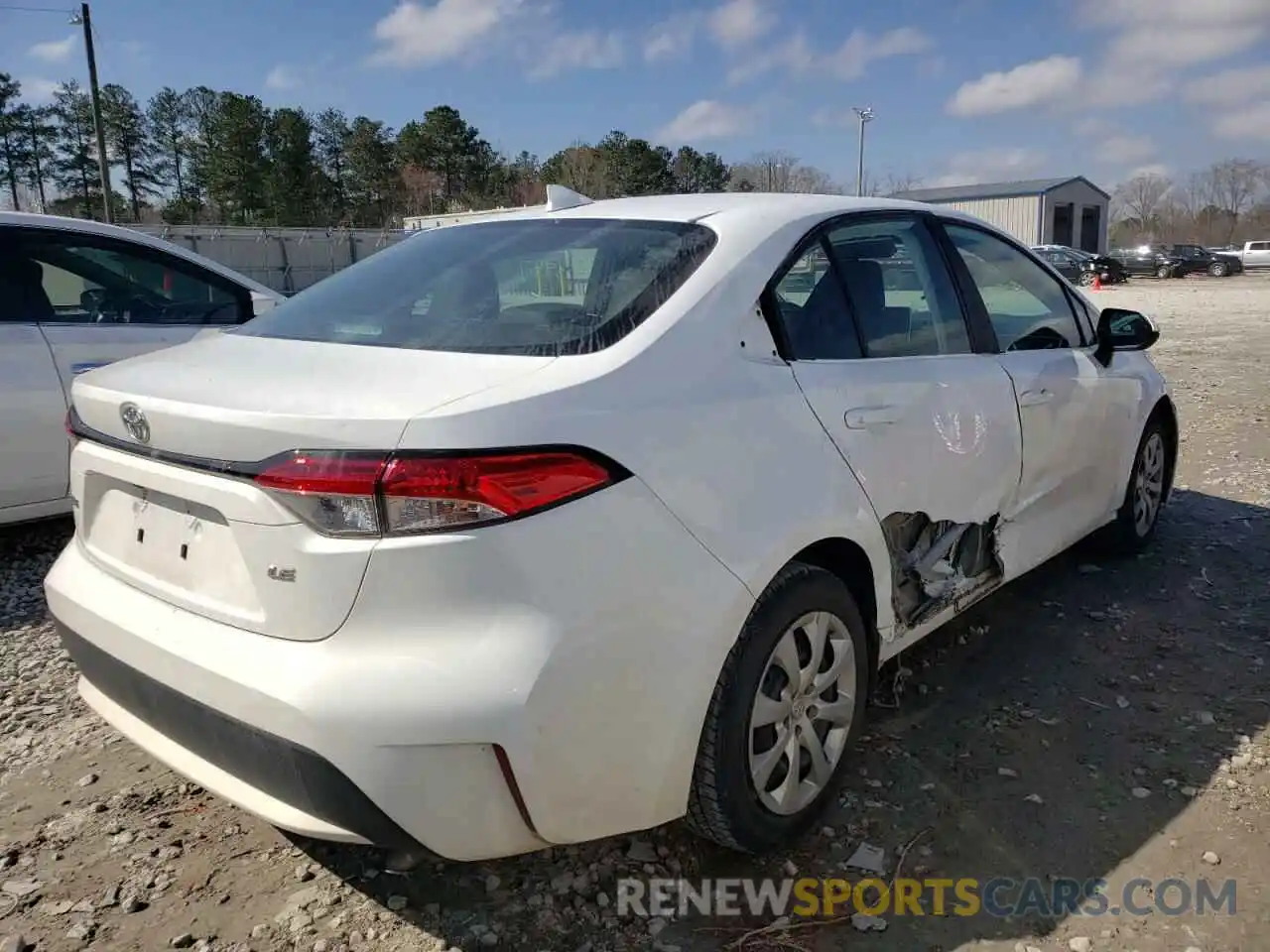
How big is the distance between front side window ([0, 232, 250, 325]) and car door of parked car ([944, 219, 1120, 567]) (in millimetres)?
3666

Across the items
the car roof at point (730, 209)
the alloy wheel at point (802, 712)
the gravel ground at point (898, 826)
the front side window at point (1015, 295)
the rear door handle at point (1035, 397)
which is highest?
the car roof at point (730, 209)

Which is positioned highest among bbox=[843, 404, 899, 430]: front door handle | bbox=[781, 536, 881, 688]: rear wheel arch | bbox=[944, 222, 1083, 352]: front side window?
bbox=[944, 222, 1083, 352]: front side window

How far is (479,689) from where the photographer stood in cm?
175


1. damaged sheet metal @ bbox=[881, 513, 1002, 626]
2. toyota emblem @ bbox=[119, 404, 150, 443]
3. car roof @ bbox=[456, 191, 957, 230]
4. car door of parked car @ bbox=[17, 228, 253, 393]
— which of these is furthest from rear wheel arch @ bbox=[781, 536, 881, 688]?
car door of parked car @ bbox=[17, 228, 253, 393]

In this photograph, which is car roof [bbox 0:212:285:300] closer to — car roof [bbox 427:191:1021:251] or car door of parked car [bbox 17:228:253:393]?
car door of parked car [bbox 17:228:253:393]

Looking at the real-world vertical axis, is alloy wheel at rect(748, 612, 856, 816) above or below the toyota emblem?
below

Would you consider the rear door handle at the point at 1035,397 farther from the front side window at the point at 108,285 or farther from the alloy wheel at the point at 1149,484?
the front side window at the point at 108,285

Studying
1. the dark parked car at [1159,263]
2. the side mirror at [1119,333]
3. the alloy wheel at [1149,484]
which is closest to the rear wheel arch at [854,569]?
the side mirror at [1119,333]

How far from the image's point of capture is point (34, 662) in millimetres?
3604

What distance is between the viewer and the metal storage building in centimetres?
5800

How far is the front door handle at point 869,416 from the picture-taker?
248 cm

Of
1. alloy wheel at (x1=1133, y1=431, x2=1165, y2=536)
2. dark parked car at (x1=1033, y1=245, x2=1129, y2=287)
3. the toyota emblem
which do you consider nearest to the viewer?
the toyota emblem

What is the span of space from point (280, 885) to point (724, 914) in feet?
3.56

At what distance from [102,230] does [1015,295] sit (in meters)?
4.22
